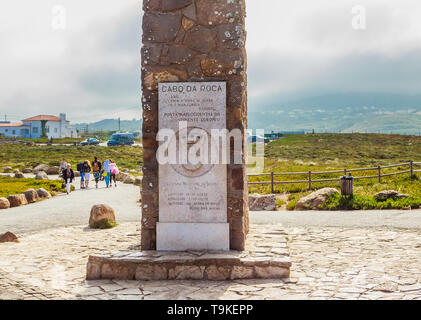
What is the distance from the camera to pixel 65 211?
14.0 metres

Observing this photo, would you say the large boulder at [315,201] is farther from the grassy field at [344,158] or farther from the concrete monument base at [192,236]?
the concrete monument base at [192,236]

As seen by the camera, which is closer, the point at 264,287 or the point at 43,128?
the point at 264,287

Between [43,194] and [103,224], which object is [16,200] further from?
[103,224]

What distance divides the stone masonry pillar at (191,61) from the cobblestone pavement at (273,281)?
Result: 1.07 m

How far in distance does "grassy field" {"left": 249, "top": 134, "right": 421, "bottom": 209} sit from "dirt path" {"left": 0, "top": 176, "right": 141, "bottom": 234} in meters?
5.36

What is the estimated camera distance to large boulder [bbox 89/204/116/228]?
10224mm

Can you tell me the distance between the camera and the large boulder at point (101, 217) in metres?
10.2

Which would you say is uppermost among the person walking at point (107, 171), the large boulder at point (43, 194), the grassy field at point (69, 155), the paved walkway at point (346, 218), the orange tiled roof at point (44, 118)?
the orange tiled roof at point (44, 118)

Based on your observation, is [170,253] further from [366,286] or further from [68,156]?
[68,156]

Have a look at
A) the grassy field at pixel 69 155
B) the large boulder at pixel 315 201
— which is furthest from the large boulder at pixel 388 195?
the grassy field at pixel 69 155

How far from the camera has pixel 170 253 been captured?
6324 mm

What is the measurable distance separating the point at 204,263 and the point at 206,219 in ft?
2.53

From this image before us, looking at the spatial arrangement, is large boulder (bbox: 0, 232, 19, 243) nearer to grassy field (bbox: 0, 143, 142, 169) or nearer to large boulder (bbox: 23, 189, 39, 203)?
large boulder (bbox: 23, 189, 39, 203)
